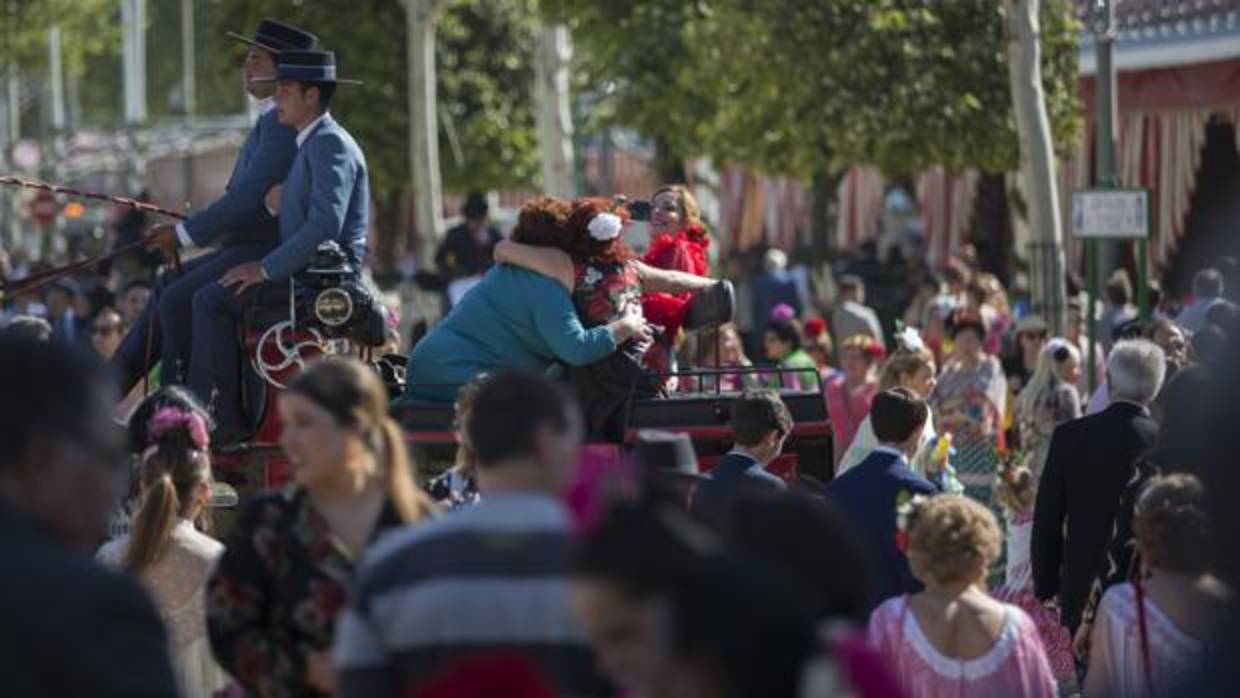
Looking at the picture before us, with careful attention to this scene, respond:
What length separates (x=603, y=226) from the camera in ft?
Result: 38.7

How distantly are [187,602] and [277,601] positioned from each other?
1.95m

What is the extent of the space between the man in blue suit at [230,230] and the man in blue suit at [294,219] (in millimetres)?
130

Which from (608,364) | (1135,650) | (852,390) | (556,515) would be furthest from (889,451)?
(852,390)

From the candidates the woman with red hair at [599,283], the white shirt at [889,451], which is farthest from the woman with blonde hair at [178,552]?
the woman with red hair at [599,283]

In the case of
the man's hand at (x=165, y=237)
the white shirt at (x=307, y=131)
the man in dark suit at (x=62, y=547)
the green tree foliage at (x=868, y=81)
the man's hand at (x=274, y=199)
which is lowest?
the man in dark suit at (x=62, y=547)

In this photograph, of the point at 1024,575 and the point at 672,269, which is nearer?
the point at 672,269

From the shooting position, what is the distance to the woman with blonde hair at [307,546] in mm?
6852

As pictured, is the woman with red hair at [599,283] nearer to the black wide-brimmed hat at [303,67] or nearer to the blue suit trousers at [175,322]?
the black wide-brimmed hat at [303,67]

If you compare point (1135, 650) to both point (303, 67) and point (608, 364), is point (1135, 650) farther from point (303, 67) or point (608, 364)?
point (303, 67)

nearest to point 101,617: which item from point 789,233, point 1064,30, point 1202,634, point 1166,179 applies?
point 1202,634

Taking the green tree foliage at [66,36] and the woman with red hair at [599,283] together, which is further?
the green tree foliage at [66,36]

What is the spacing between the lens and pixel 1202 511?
816 centimetres

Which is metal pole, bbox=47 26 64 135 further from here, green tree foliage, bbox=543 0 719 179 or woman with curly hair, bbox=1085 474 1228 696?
woman with curly hair, bbox=1085 474 1228 696

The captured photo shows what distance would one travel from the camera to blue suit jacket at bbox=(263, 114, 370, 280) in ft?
39.8
